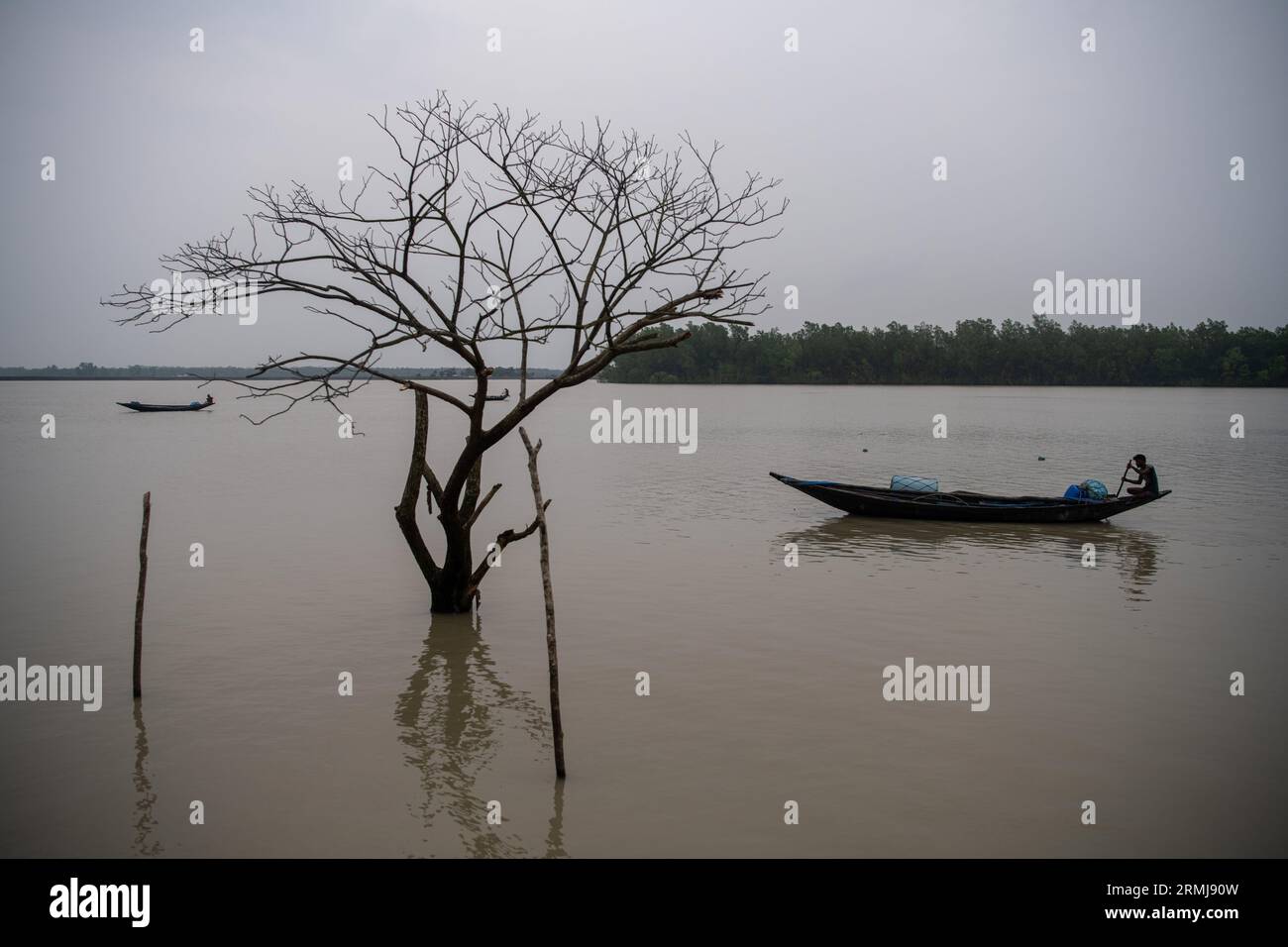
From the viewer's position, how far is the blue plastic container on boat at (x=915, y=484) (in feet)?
64.4

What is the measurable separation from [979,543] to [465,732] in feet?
40.0

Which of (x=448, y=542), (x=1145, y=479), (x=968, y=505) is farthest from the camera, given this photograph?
(x=1145, y=479)

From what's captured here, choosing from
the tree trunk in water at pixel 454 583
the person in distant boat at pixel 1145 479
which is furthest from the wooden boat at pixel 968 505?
the tree trunk in water at pixel 454 583

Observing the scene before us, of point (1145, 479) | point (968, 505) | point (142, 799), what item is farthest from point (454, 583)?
point (1145, 479)

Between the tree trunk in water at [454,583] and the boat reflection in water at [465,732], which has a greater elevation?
the tree trunk in water at [454,583]

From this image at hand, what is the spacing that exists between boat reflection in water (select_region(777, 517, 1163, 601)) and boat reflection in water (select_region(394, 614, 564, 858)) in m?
7.80

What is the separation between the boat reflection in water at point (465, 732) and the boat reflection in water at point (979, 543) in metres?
7.80

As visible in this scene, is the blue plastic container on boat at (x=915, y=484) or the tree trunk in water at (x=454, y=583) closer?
the tree trunk in water at (x=454, y=583)

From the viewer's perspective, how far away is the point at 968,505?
18766 millimetres

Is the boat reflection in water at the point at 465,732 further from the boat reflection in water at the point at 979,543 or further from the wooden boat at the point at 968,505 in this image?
the wooden boat at the point at 968,505

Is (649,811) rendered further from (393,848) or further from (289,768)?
(289,768)

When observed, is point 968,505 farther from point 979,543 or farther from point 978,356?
point 978,356
